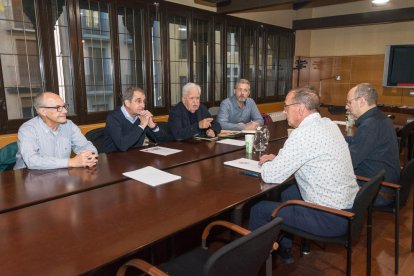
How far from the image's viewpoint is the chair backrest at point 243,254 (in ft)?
3.22

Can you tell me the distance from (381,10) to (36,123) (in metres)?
6.40

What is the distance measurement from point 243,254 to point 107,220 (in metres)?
0.62

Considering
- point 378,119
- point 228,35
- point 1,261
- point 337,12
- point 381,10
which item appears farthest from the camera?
point 337,12

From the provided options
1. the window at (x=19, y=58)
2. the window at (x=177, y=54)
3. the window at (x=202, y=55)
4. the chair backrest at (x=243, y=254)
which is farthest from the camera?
the window at (x=202, y=55)

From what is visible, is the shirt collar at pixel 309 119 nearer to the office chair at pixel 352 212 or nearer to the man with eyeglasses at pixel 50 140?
the office chair at pixel 352 212

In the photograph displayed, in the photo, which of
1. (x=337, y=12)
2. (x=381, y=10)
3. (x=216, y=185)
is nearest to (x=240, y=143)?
(x=216, y=185)

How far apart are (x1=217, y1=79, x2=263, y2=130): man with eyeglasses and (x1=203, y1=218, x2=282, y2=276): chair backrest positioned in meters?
2.65

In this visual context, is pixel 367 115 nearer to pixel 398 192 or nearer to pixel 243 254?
pixel 398 192

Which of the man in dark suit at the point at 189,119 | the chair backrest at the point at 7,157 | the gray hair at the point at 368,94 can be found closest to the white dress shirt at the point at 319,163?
the gray hair at the point at 368,94

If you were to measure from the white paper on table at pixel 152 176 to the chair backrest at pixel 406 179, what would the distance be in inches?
61.2

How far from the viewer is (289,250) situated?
91.5 inches

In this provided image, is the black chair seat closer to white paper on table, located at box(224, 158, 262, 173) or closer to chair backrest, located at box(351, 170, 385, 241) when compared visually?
white paper on table, located at box(224, 158, 262, 173)

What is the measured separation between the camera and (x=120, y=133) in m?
2.67

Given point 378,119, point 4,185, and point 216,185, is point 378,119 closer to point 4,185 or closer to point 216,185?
point 216,185
